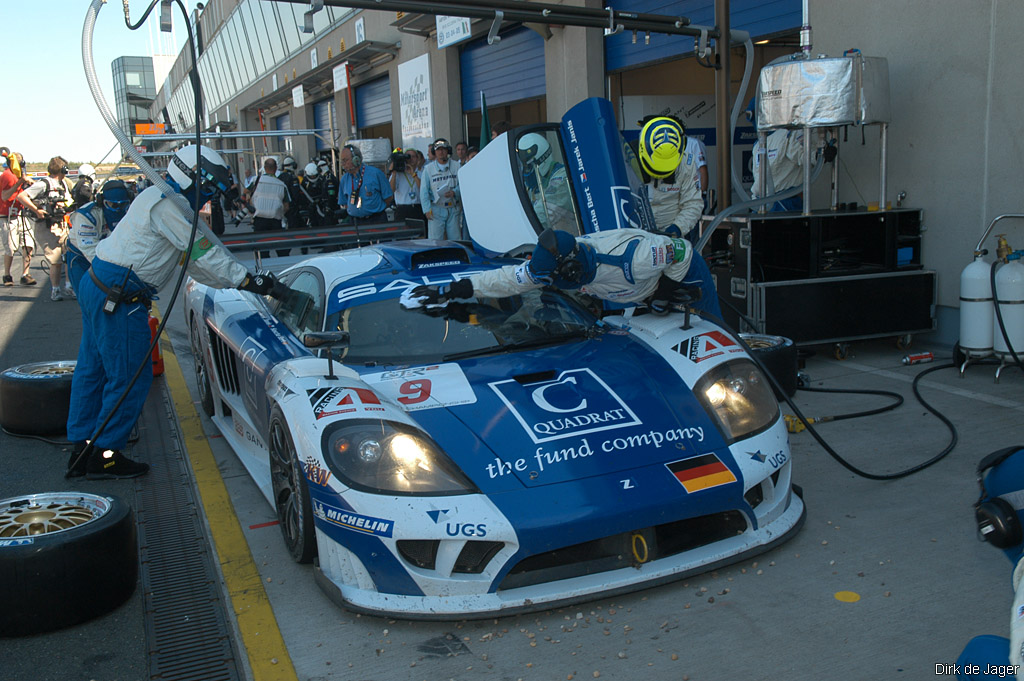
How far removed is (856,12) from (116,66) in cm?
8886

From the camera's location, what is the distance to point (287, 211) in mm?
14859

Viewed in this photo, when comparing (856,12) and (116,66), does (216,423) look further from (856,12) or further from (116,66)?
(116,66)

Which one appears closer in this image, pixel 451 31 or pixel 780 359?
pixel 780 359

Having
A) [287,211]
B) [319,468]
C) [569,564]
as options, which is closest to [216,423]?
[319,468]

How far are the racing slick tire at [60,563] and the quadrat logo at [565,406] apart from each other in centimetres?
156

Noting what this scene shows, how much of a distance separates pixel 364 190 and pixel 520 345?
29.6 ft

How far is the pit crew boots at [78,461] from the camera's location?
4629 mm

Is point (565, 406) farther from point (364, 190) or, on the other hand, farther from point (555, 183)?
point (364, 190)

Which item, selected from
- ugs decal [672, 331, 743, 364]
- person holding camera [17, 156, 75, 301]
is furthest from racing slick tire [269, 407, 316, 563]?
person holding camera [17, 156, 75, 301]

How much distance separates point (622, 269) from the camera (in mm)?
3867

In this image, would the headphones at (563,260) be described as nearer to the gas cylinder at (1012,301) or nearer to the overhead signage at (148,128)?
the gas cylinder at (1012,301)

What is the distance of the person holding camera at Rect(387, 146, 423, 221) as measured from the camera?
1297cm

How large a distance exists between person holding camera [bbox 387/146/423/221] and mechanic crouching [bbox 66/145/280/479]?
8.32m

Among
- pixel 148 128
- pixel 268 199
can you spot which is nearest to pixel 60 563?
pixel 268 199
